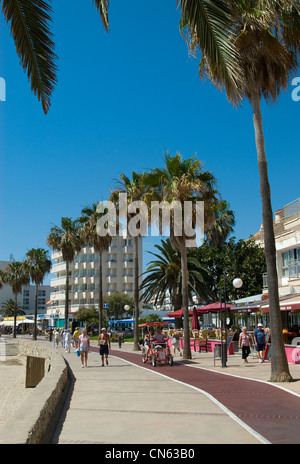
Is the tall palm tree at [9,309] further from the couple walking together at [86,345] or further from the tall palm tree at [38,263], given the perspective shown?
the couple walking together at [86,345]

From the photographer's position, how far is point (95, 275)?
94.6 metres

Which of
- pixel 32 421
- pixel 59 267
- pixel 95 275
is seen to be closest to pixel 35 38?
pixel 32 421

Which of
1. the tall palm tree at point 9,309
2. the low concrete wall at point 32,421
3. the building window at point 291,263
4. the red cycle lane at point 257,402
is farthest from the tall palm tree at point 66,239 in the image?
the tall palm tree at point 9,309

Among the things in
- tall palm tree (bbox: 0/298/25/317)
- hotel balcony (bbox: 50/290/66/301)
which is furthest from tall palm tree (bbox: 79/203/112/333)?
tall palm tree (bbox: 0/298/25/317)

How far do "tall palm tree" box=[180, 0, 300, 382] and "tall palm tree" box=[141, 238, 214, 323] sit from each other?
2928 centimetres

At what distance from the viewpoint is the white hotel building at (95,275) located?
9394cm

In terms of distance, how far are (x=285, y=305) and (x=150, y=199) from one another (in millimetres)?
8826

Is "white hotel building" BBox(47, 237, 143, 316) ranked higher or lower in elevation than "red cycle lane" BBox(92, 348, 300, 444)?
higher

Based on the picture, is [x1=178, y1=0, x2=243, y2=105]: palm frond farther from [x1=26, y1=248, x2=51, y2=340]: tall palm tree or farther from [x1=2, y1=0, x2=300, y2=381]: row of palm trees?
[x1=26, y1=248, x2=51, y2=340]: tall palm tree

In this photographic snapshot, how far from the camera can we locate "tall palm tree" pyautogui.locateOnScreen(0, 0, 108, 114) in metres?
6.84

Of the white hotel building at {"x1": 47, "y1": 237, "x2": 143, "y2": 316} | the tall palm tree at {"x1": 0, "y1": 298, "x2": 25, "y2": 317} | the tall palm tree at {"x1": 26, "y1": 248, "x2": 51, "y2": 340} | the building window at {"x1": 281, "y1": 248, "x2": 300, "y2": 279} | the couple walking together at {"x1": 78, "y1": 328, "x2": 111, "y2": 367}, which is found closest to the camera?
the couple walking together at {"x1": 78, "y1": 328, "x2": 111, "y2": 367}

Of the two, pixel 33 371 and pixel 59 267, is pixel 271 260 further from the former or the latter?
pixel 59 267

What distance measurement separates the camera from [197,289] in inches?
1828

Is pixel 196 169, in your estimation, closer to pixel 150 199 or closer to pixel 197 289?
pixel 150 199
